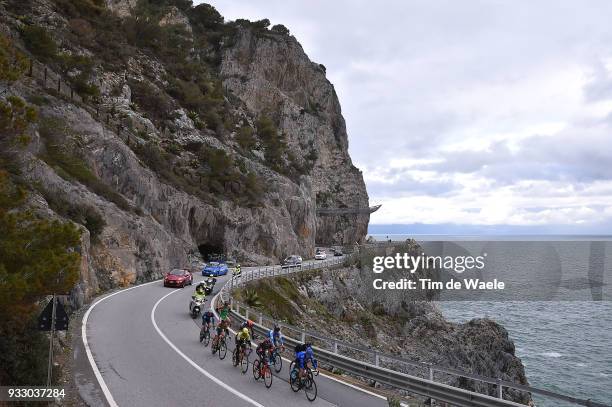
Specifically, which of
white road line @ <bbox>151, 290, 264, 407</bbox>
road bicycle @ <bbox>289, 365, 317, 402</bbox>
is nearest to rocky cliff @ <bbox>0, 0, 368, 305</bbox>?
white road line @ <bbox>151, 290, 264, 407</bbox>

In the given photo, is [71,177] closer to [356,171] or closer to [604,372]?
[604,372]

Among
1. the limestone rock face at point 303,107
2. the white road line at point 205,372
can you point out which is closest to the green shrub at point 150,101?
the limestone rock face at point 303,107

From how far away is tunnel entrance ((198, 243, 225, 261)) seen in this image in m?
49.1

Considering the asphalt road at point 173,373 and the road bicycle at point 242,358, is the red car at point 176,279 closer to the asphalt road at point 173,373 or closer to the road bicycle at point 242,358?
the asphalt road at point 173,373

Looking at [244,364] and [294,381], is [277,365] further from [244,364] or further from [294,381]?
[294,381]

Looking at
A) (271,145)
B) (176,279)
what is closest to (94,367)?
(176,279)

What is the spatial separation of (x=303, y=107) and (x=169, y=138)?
52323 mm

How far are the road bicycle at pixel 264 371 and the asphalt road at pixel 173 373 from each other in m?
0.19

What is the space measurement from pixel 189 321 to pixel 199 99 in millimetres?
49584

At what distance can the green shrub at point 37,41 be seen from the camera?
45062 millimetres

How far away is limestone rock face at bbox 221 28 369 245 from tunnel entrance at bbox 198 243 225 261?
40.3 m

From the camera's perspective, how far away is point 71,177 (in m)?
31.1

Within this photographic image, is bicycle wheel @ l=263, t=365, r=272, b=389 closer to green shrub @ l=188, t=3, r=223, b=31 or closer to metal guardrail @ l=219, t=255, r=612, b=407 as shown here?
metal guardrail @ l=219, t=255, r=612, b=407

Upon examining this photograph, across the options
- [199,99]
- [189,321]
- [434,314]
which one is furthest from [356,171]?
[189,321]
